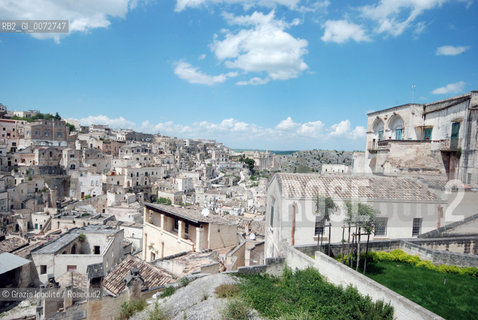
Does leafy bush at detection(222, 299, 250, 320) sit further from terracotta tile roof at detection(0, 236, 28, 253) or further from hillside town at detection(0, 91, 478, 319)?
terracotta tile roof at detection(0, 236, 28, 253)

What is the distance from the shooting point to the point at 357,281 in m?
8.41

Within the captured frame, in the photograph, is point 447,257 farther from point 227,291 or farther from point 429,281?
point 227,291

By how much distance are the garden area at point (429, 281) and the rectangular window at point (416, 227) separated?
2.90m

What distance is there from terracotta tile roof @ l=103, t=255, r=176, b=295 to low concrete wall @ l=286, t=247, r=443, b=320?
5.17 metres

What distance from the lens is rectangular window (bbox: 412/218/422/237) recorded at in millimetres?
13777

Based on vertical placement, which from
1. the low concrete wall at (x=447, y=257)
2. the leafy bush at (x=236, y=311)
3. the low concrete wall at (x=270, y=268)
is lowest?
the low concrete wall at (x=270, y=268)

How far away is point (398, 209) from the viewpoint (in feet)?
44.3

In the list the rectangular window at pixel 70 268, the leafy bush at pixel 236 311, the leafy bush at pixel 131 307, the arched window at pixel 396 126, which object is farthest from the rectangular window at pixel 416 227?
the rectangular window at pixel 70 268

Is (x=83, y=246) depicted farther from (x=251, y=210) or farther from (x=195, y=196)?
(x=195, y=196)

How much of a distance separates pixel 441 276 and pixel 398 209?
410 centimetres

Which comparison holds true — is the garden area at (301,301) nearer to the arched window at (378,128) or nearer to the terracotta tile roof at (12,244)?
the arched window at (378,128)

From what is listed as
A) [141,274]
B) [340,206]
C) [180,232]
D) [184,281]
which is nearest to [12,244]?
[180,232]

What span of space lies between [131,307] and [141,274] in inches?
98.5

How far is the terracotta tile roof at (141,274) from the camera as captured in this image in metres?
11.3
